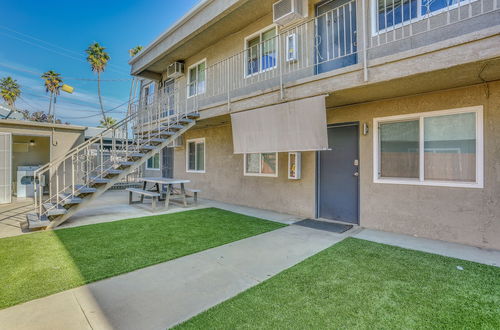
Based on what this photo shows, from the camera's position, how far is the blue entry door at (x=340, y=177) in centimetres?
581

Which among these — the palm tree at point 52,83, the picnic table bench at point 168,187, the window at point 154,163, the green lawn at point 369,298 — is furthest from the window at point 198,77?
the palm tree at point 52,83

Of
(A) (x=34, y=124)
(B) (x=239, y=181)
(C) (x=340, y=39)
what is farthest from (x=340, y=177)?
(A) (x=34, y=124)

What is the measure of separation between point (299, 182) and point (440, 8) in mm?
4553

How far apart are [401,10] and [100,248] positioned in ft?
22.9

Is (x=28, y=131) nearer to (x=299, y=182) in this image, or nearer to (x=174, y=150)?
(x=174, y=150)

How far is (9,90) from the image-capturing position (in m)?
27.1

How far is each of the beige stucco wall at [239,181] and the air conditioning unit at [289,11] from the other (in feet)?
11.2

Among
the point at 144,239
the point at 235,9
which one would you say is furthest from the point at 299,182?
the point at 235,9

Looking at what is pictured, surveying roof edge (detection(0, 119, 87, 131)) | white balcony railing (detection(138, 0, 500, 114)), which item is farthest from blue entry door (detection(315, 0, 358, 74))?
roof edge (detection(0, 119, 87, 131))

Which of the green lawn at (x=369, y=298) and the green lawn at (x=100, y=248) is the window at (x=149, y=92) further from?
the green lawn at (x=369, y=298)

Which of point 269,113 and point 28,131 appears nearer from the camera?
point 269,113

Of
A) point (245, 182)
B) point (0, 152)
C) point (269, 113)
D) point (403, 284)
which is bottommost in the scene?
point (403, 284)

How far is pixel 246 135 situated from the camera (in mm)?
6543

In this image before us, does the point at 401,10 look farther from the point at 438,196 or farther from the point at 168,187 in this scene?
the point at 168,187
